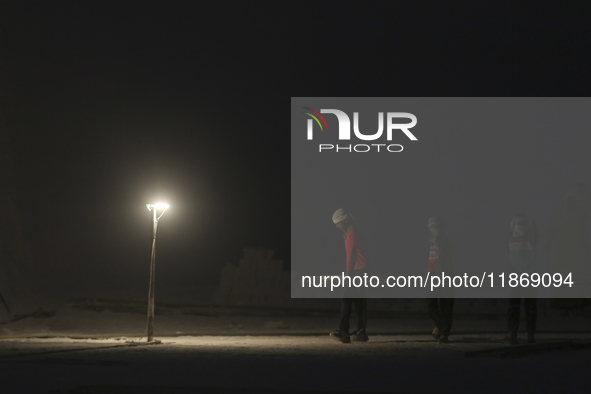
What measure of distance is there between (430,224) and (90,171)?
44.2ft

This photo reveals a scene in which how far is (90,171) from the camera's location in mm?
20219

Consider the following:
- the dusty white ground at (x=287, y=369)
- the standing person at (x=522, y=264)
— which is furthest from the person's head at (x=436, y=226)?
→ the dusty white ground at (x=287, y=369)

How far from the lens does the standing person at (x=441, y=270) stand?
9727 millimetres

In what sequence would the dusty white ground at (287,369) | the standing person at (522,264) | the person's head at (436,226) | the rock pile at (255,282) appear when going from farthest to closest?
the rock pile at (255,282) < the person's head at (436,226) < the standing person at (522,264) < the dusty white ground at (287,369)

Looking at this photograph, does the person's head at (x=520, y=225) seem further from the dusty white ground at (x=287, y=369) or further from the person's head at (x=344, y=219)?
the person's head at (x=344, y=219)

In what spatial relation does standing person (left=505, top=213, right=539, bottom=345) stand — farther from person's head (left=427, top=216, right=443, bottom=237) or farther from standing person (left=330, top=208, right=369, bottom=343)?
standing person (left=330, top=208, right=369, bottom=343)

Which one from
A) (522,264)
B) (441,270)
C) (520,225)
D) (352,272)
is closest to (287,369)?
(352,272)

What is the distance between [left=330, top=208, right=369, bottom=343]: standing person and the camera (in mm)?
10031

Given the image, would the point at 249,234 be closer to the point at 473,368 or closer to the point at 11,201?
the point at 11,201

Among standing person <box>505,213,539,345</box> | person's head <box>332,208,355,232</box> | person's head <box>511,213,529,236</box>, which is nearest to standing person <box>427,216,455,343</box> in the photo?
standing person <box>505,213,539,345</box>

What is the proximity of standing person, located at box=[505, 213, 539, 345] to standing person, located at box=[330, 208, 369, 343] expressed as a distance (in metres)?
2.26

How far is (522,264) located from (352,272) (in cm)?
257

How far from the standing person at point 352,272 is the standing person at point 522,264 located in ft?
7.40

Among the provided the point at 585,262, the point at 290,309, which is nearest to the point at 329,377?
the point at 585,262
